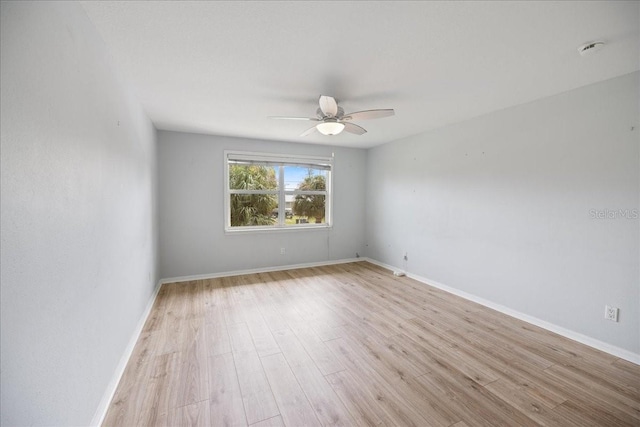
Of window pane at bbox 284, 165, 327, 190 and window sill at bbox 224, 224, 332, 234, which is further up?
window pane at bbox 284, 165, 327, 190

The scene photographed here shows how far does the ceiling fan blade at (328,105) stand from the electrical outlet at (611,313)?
298 cm

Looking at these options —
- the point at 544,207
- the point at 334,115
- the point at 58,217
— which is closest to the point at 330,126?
the point at 334,115

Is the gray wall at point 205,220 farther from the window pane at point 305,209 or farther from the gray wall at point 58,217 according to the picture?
the gray wall at point 58,217

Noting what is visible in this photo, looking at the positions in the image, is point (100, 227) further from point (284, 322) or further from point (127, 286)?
point (284, 322)

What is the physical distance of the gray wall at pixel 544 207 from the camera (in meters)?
2.25

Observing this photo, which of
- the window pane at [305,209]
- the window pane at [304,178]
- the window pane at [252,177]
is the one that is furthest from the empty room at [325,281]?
the window pane at [305,209]

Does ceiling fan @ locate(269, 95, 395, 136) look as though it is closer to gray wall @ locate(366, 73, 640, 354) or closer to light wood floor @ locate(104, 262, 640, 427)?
gray wall @ locate(366, 73, 640, 354)

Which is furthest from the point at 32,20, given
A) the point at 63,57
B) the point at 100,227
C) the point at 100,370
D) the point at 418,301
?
the point at 418,301

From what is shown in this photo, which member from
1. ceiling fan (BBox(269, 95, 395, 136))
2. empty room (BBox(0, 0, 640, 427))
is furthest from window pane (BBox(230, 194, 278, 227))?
ceiling fan (BBox(269, 95, 395, 136))

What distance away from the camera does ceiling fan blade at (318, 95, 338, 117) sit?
2324 mm

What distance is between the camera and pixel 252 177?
4.70 meters

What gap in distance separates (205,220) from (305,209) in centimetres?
180

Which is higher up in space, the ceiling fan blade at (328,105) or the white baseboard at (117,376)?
the ceiling fan blade at (328,105)

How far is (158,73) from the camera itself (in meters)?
2.19
